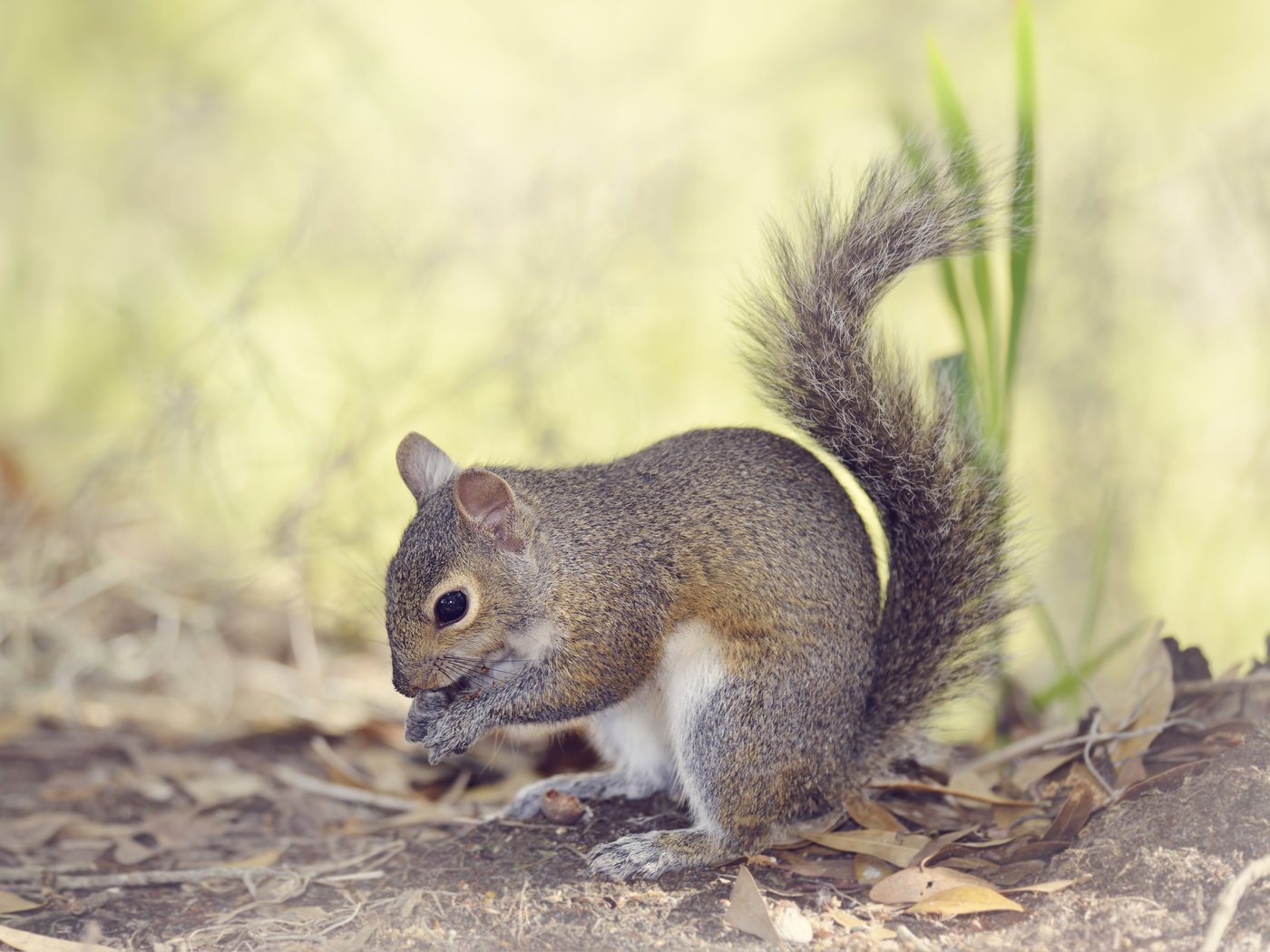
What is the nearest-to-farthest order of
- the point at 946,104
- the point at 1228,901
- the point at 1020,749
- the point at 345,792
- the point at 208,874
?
1. the point at 1228,901
2. the point at 208,874
3. the point at 1020,749
4. the point at 946,104
5. the point at 345,792

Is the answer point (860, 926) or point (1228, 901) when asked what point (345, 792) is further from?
point (1228, 901)

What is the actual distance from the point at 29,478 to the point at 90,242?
1.53 m

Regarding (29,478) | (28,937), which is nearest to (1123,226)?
(28,937)

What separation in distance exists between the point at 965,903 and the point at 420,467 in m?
1.52

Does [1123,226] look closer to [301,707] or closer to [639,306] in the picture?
[639,306]

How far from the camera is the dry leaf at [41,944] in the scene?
2152 millimetres

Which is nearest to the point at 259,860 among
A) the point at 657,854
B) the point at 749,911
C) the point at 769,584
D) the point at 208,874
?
the point at 208,874

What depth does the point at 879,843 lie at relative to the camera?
2.49m

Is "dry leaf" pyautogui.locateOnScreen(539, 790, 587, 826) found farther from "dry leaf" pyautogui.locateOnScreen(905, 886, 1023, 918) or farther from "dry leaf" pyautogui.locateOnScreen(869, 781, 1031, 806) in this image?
"dry leaf" pyautogui.locateOnScreen(905, 886, 1023, 918)

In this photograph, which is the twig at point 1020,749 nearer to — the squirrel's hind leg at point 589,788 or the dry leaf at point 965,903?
the dry leaf at point 965,903

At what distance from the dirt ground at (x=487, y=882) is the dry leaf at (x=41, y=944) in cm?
2

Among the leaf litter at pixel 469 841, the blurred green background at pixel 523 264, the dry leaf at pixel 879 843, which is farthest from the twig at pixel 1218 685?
the dry leaf at pixel 879 843

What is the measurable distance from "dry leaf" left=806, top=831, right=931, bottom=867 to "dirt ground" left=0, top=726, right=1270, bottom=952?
62 mm

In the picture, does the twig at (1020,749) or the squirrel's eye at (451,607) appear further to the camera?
the twig at (1020,749)
